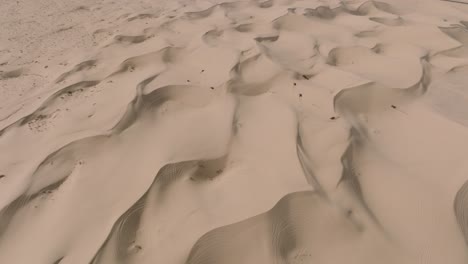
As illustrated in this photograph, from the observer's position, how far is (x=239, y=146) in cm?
165

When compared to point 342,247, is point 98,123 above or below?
above

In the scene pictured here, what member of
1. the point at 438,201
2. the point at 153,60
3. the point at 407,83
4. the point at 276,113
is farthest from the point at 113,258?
the point at 407,83

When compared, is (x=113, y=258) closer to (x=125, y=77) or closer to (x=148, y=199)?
(x=148, y=199)

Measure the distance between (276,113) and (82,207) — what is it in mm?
1015

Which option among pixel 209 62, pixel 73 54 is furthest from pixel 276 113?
pixel 73 54

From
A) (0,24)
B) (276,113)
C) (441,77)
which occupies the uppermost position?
(0,24)

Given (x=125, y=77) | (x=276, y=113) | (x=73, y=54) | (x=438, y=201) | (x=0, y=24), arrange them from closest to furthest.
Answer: (x=438, y=201) → (x=276, y=113) → (x=125, y=77) → (x=73, y=54) → (x=0, y=24)

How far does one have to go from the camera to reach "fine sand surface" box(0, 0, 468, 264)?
49.4 inches

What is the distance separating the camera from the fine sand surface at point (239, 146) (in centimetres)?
126

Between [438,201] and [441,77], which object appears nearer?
[438,201]

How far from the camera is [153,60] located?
249 centimetres

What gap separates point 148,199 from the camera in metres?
1.41

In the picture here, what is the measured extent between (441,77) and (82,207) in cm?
211

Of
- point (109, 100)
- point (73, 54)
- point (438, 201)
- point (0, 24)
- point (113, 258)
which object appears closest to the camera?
point (113, 258)
